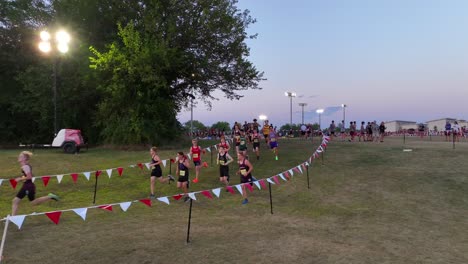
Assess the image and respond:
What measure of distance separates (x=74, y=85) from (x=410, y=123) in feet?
218

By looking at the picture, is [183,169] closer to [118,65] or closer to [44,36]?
[44,36]

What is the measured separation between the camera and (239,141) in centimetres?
1927

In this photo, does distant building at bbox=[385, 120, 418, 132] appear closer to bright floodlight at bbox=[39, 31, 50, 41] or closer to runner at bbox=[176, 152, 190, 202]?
bright floodlight at bbox=[39, 31, 50, 41]

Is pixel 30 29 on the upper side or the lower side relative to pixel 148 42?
upper

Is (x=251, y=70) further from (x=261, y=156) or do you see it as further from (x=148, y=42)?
(x=261, y=156)

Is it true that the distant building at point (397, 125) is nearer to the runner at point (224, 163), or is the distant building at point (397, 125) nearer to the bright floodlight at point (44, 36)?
the runner at point (224, 163)

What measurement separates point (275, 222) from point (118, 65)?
22.5 metres

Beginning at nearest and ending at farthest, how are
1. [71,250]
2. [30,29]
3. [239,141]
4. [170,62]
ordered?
[71,250]
[239,141]
[170,62]
[30,29]

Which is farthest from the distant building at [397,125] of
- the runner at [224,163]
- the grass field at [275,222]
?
the runner at [224,163]

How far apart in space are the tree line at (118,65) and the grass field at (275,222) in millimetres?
11704

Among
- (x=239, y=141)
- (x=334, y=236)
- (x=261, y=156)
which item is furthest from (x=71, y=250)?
(x=261, y=156)

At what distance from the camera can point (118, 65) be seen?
1102 inches

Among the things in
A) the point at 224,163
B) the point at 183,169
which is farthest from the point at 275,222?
the point at 183,169

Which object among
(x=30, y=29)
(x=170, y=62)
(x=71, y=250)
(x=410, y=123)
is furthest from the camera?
(x=410, y=123)
